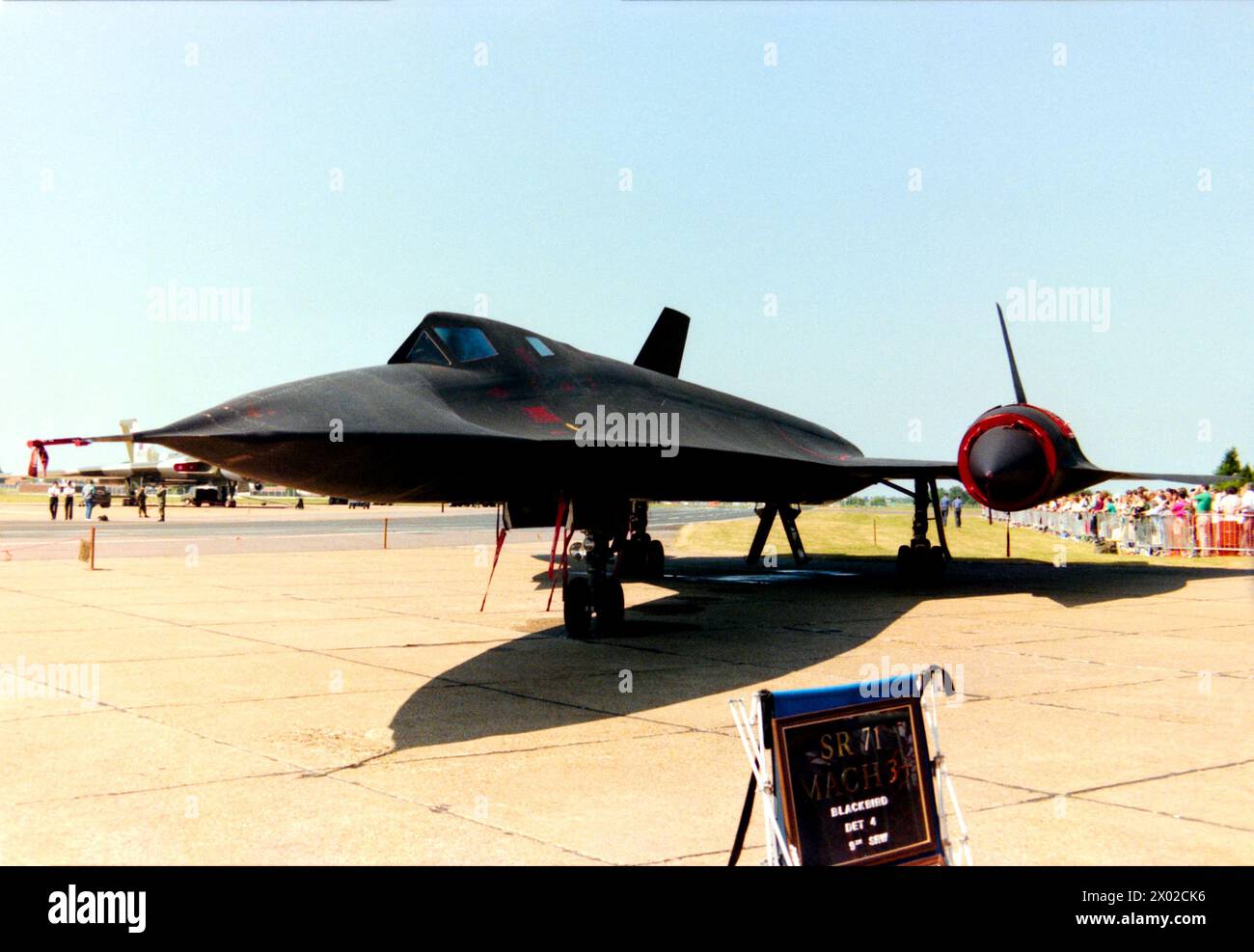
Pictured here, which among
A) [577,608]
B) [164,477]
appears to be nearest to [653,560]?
[577,608]

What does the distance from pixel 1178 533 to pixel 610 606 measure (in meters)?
20.9

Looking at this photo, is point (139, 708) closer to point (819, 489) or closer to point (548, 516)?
point (548, 516)

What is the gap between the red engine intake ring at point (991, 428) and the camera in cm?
1340

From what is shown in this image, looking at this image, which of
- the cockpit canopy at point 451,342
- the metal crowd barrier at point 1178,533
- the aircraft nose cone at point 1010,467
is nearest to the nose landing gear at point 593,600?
the cockpit canopy at point 451,342

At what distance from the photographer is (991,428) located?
14.0m

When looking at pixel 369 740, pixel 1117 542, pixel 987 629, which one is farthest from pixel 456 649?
pixel 1117 542

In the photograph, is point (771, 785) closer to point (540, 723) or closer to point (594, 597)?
point (540, 723)

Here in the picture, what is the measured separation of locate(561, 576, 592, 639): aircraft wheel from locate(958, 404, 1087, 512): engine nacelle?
595 cm

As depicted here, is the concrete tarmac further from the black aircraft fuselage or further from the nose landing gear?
the black aircraft fuselage

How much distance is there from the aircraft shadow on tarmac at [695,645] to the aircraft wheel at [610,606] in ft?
0.48

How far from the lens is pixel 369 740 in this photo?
6.28 meters
